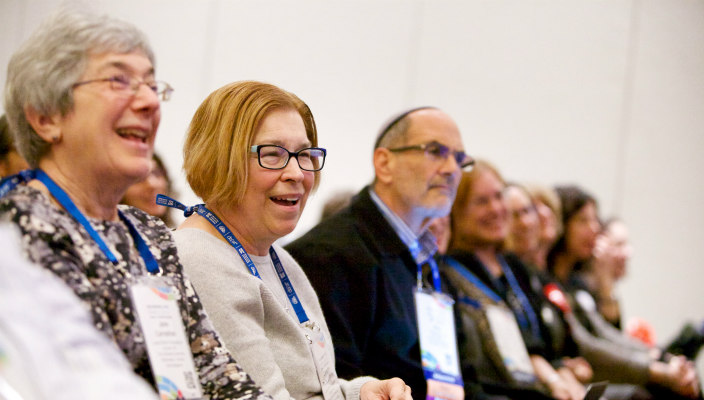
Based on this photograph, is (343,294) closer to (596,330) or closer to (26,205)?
(26,205)

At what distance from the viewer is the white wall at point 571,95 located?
416 cm

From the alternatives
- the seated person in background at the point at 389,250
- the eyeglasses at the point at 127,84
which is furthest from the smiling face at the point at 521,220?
the eyeglasses at the point at 127,84

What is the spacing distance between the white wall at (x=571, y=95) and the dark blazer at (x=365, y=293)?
1.69ft

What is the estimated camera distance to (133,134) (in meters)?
1.34

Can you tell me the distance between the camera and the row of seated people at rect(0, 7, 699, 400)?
1.26 metres

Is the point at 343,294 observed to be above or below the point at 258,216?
below

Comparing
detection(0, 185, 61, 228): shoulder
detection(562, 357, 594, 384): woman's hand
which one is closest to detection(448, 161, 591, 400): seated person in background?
detection(562, 357, 594, 384): woman's hand

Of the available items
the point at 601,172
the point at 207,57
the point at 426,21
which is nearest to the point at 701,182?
the point at 601,172

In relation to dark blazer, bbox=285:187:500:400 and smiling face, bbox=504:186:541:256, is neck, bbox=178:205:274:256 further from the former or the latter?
smiling face, bbox=504:186:541:256

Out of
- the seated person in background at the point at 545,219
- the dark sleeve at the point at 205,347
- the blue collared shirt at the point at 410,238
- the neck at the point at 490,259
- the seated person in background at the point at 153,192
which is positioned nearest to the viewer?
the dark sleeve at the point at 205,347

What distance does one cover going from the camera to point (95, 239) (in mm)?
1275

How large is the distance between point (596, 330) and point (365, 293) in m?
2.58

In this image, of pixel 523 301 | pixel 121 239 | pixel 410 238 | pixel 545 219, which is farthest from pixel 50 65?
pixel 545 219

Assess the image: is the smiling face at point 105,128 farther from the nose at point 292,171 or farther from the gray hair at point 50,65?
the nose at point 292,171
